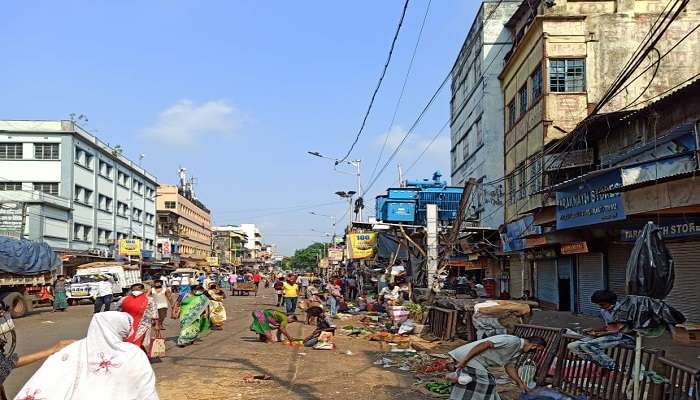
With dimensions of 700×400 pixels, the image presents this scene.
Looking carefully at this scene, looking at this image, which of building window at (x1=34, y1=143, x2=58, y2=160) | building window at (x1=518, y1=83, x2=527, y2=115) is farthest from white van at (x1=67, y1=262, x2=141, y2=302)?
building window at (x1=518, y1=83, x2=527, y2=115)

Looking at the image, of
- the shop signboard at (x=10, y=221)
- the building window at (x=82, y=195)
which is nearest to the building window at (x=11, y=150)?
the building window at (x=82, y=195)

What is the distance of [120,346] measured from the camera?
4.06 m

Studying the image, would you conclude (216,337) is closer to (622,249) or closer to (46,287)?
(622,249)

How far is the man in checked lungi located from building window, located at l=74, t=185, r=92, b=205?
154ft

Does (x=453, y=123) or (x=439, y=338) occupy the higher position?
(x=453, y=123)

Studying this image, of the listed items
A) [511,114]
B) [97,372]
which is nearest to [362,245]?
[511,114]

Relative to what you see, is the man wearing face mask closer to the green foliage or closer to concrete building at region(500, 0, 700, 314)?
concrete building at region(500, 0, 700, 314)

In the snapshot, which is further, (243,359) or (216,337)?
(216,337)

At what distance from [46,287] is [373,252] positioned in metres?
15.8

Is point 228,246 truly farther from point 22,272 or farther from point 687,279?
point 687,279

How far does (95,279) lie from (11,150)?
21.0 metres

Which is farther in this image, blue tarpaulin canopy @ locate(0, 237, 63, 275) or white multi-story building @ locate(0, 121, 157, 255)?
white multi-story building @ locate(0, 121, 157, 255)

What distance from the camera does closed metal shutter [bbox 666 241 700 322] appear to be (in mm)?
14383

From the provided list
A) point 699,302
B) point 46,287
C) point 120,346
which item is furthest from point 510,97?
point 120,346
